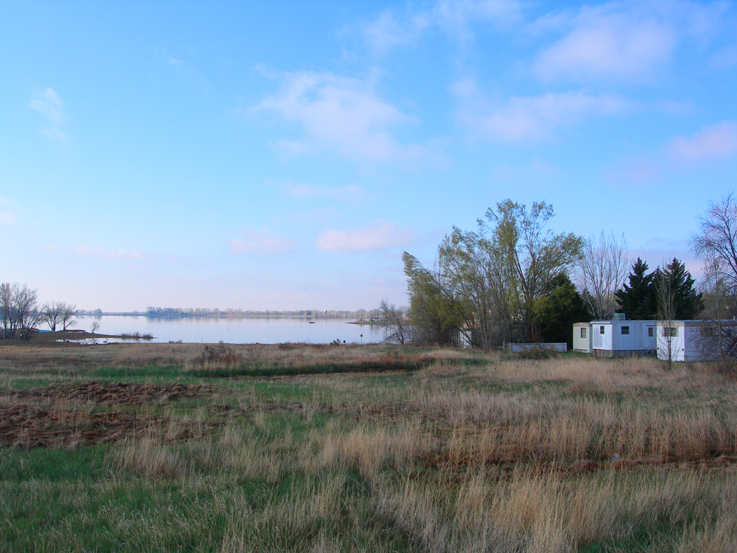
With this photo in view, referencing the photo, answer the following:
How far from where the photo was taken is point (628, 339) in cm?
3547

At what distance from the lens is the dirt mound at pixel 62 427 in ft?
25.7

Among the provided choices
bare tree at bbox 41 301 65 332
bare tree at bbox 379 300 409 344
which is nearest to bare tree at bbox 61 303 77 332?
bare tree at bbox 41 301 65 332

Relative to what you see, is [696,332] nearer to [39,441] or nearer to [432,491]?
[432,491]

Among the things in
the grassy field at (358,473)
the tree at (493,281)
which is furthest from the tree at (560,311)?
the grassy field at (358,473)

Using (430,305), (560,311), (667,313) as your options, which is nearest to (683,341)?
(667,313)

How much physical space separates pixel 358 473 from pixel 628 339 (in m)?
35.2

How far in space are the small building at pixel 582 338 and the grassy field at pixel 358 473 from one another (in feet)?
93.0

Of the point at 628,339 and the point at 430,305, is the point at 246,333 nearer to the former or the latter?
the point at 430,305

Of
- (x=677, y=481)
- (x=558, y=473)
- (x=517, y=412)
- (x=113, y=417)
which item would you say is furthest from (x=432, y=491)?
(x=113, y=417)

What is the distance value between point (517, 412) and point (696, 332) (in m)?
26.0

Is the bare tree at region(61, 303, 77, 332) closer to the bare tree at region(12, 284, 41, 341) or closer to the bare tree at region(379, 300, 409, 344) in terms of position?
the bare tree at region(12, 284, 41, 341)

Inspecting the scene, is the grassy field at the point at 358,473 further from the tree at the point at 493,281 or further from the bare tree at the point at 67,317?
the bare tree at the point at 67,317

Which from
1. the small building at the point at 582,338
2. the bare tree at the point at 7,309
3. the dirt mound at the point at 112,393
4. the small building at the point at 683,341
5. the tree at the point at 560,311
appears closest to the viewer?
the dirt mound at the point at 112,393

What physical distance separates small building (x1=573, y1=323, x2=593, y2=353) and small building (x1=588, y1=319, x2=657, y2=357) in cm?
390
